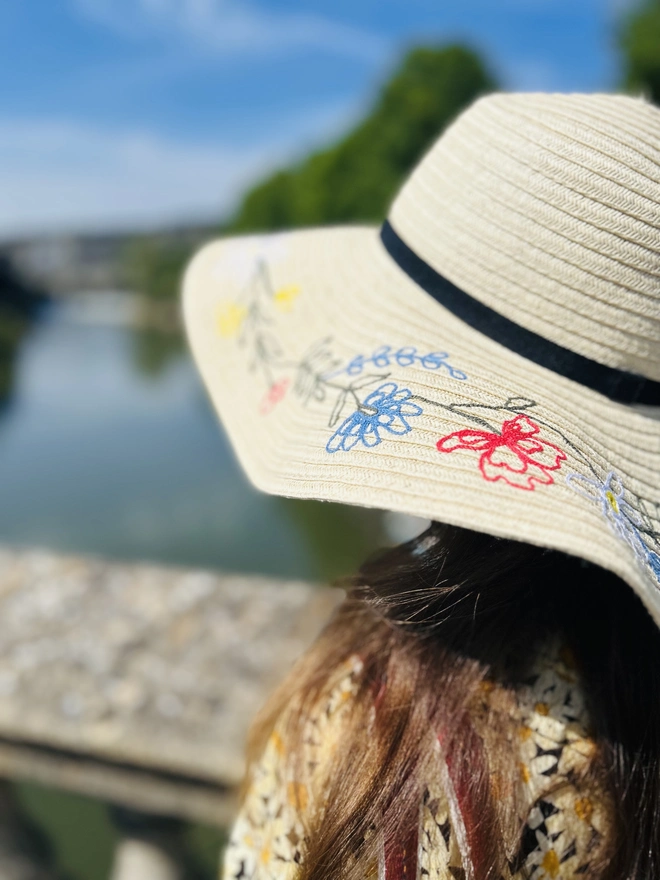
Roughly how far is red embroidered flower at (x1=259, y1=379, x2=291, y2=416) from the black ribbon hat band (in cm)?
23

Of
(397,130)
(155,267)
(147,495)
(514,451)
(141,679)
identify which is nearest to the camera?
(514,451)

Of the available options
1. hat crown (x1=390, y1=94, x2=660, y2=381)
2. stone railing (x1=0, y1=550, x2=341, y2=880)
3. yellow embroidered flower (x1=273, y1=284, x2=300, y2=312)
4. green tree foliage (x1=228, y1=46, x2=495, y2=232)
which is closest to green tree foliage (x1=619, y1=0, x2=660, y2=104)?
green tree foliage (x1=228, y1=46, x2=495, y2=232)

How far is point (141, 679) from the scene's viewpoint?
1.63 metres

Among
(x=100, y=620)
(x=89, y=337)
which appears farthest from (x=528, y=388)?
(x=89, y=337)

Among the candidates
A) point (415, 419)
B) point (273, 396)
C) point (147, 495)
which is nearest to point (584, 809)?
point (415, 419)

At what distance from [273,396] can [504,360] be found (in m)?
Answer: 0.31

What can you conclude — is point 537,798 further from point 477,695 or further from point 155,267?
point 155,267

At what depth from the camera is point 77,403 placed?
14695 mm

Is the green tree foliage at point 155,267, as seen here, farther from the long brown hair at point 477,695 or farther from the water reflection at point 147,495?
the long brown hair at point 477,695

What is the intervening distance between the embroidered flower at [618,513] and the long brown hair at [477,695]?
0.26 feet

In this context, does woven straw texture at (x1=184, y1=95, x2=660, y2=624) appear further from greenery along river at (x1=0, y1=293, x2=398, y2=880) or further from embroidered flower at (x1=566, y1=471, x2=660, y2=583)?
greenery along river at (x1=0, y1=293, x2=398, y2=880)

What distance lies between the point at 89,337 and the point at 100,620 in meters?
27.7

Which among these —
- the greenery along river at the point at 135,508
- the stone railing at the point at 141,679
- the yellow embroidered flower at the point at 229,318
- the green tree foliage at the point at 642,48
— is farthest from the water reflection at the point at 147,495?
the green tree foliage at the point at 642,48

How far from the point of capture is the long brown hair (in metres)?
0.67
